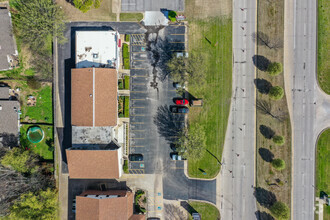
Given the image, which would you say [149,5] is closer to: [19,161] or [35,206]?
[19,161]

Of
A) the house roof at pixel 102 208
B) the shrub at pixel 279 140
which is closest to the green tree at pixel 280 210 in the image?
the shrub at pixel 279 140

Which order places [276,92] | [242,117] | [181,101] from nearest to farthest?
[276,92], [181,101], [242,117]

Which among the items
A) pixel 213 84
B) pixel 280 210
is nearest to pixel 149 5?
pixel 213 84

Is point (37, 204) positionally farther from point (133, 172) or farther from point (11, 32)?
point (11, 32)

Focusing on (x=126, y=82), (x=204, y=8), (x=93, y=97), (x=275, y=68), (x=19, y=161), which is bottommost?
(x=19, y=161)

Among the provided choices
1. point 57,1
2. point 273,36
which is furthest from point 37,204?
point 273,36

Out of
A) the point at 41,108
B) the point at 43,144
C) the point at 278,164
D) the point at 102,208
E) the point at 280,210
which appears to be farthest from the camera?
the point at 43,144
